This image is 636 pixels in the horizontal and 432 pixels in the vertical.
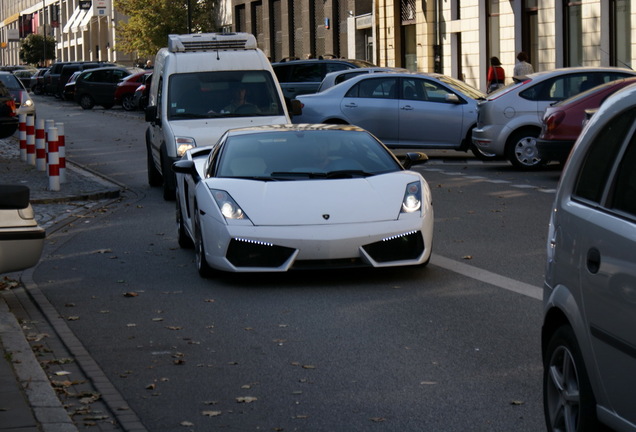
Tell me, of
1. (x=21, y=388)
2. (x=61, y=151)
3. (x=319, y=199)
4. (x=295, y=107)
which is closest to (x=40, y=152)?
(x=61, y=151)

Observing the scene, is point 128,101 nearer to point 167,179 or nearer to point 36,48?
point 167,179

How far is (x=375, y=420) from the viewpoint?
6.02m

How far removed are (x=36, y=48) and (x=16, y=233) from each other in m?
124

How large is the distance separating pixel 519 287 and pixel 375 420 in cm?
385

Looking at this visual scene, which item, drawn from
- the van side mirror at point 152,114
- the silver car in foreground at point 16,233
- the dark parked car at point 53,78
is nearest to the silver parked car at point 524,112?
the van side mirror at point 152,114

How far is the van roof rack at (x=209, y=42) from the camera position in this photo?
1828 centimetres

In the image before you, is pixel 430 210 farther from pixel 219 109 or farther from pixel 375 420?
Answer: pixel 219 109

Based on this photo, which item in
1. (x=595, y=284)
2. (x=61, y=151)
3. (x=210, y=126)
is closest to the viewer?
(x=595, y=284)

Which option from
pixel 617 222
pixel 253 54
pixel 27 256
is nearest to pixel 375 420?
pixel 617 222

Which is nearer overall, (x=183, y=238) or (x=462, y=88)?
(x=183, y=238)

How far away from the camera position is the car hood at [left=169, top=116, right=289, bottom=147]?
1647 cm

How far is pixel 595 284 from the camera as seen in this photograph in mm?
4676

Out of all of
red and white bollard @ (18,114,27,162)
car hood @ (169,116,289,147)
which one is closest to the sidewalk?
car hood @ (169,116,289,147)

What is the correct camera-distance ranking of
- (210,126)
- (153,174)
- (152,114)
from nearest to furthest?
(210,126) < (152,114) < (153,174)
